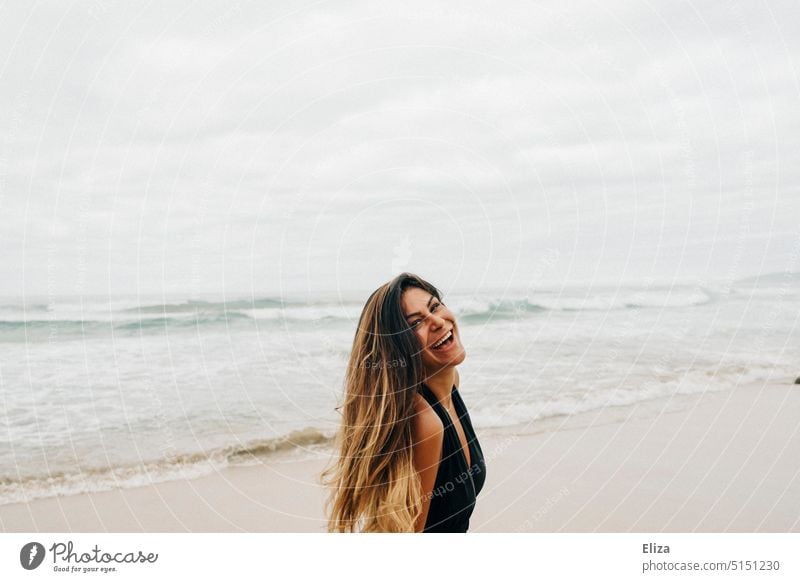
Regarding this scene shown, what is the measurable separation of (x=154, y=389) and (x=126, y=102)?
1825mm

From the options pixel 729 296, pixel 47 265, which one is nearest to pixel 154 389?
pixel 47 265

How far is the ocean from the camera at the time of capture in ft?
11.0

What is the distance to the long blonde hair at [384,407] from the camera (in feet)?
6.83

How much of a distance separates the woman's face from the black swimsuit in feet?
0.34

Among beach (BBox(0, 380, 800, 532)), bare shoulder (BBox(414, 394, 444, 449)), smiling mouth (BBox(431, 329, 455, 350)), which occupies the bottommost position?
beach (BBox(0, 380, 800, 532))

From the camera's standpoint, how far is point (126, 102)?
9.80 ft

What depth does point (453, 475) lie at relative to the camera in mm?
2061
